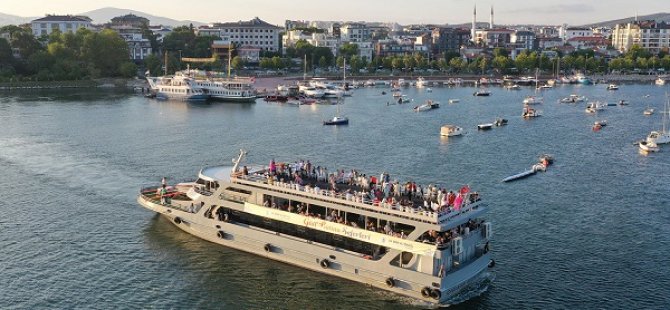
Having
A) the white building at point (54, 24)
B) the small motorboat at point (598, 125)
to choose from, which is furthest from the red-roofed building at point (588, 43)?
the small motorboat at point (598, 125)

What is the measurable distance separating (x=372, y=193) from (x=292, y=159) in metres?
17.2

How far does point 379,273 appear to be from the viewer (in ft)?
61.5

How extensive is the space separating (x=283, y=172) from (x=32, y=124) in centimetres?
3231

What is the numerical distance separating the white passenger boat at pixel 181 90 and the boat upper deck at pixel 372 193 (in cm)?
4870

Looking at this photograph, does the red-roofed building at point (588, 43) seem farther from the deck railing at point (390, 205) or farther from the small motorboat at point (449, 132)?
the deck railing at point (390, 205)

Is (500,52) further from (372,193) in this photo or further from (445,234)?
(445,234)

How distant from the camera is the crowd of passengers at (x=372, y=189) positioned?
19.0 m

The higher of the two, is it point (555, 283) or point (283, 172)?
point (283, 172)

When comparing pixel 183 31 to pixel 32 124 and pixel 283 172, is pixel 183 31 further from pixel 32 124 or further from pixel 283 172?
pixel 283 172

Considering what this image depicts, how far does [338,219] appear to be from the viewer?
19719 mm

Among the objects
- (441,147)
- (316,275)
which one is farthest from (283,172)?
(441,147)

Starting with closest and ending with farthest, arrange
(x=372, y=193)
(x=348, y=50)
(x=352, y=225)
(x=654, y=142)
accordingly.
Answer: (x=352, y=225), (x=372, y=193), (x=654, y=142), (x=348, y=50)

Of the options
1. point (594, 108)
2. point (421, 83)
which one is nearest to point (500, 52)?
point (421, 83)

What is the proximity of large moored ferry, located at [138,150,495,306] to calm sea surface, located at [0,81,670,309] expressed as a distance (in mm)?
549
